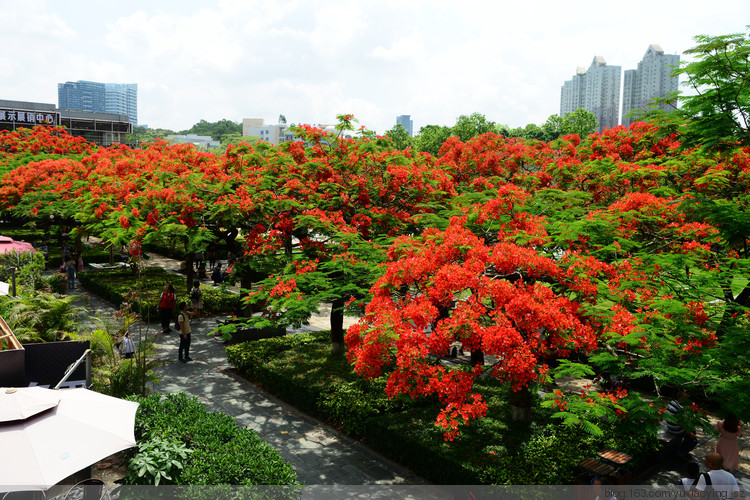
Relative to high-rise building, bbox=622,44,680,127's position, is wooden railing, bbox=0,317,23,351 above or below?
below

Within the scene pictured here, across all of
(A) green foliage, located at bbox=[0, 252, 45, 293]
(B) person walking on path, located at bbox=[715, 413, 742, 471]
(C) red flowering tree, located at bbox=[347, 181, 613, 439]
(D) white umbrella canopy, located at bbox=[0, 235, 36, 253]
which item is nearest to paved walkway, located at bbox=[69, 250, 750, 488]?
(B) person walking on path, located at bbox=[715, 413, 742, 471]

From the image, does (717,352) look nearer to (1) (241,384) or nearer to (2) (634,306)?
(2) (634,306)

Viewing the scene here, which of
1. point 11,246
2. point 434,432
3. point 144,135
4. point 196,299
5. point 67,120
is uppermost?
point 144,135

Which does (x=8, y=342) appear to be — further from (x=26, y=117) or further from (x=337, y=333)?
(x=26, y=117)

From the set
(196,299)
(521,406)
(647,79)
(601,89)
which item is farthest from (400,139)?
(601,89)

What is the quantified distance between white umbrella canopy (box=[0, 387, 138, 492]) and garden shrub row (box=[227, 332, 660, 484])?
4.80 m

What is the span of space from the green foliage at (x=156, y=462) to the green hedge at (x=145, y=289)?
10458 mm

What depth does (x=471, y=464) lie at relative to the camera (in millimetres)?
8781

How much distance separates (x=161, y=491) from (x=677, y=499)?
793 centimetres

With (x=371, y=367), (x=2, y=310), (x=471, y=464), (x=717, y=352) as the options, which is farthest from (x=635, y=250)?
(x=2, y=310)

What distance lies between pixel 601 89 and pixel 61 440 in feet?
539

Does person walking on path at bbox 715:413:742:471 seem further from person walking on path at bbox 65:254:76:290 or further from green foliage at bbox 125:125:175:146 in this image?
green foliage at bbox 125:125:175:146

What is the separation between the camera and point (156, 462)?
7625 millimetres

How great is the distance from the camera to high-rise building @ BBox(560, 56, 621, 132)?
145625mm
